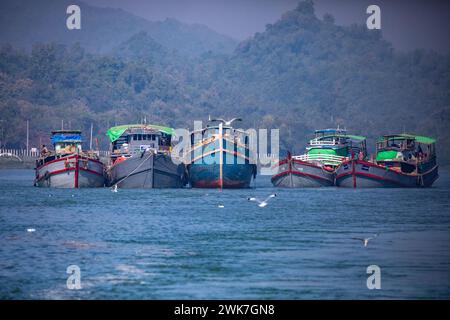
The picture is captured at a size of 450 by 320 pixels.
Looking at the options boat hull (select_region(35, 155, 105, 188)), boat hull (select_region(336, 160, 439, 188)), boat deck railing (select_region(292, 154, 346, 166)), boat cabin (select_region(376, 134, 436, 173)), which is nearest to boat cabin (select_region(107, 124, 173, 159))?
boat hull (select_region(35, 155, 105, 188))

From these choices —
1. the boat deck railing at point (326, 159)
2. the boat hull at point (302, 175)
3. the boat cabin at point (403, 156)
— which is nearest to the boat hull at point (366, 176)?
the boat hull at point (302, 175)

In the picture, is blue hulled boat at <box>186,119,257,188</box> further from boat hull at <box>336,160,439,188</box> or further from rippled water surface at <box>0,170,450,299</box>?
rippled water surface at <box>0,170,450,299</box>

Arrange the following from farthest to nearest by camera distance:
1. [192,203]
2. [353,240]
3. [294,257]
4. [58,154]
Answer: [58,154] → [192,203] → [353,240] → [294,257]

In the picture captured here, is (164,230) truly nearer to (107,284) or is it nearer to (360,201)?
(107,284)

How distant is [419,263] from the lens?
4750 centimetres

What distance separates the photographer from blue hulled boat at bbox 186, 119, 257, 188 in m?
102

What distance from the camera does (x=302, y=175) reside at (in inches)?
4348

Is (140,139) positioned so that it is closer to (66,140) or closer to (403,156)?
(66,140)

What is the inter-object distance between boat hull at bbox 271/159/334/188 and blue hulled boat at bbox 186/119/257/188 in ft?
17.3

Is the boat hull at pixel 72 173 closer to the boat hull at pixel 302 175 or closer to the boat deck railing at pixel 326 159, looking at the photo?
the boat hull at pixel 302 175

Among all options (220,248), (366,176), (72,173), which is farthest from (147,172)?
(220,248)

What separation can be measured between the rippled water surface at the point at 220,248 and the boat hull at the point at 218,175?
574 inches
